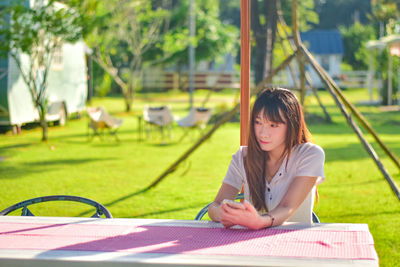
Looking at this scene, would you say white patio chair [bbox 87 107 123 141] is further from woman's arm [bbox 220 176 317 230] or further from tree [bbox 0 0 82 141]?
woman's arm [bbox 220 176 317 230]

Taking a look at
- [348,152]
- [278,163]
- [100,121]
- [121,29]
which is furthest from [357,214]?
[121,29]

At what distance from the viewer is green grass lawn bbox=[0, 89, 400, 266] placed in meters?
6.02

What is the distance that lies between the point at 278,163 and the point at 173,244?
812mm

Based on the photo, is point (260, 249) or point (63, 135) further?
point (63, 135)

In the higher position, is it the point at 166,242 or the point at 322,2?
the point at 322,2

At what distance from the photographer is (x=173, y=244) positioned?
1931 millimetres

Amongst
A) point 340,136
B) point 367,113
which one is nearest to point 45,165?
point 340,136

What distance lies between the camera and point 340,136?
12641mm

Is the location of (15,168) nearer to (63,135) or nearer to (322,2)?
(63,135)

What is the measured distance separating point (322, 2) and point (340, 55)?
41.3ft

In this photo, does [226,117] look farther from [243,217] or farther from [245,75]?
[243,217]

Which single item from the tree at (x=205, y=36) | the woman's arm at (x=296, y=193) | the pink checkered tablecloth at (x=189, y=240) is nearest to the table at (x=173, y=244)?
the pink checkered tablecloth at (x=189, y=240)

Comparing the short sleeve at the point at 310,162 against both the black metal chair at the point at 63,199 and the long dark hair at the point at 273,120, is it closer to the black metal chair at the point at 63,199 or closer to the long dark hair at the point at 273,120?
the long dark hair at the point at 273,120

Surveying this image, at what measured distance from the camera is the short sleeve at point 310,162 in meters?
2.46
